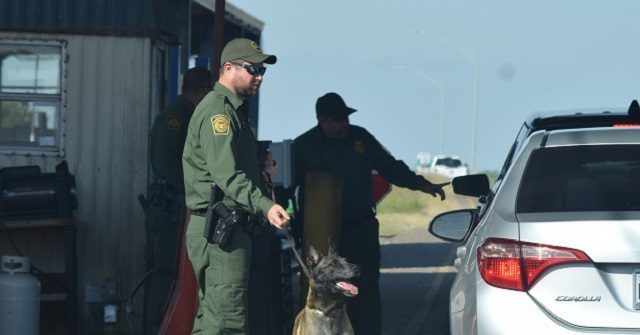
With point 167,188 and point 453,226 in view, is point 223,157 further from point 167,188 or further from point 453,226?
point 167,188

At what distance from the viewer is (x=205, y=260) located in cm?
734

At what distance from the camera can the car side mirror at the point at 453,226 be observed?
766cm

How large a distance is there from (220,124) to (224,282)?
0.80 m

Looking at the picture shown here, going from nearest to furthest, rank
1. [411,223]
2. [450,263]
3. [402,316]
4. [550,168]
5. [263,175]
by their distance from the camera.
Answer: [550,168] < [263,175] < [402,316] < [450,263] < [411,223]

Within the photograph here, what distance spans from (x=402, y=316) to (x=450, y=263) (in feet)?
20.4

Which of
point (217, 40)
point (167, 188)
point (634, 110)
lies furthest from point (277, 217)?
point (217, 40)

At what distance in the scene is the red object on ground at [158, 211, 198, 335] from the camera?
8.45 meters

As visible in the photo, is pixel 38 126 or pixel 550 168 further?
pixel 38 126

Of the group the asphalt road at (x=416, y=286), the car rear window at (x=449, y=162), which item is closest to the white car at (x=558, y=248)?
the asphalt road at (x=416, y=286)

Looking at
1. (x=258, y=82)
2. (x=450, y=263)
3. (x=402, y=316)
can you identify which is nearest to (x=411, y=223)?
(x=450, y=263)

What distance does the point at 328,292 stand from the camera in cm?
788

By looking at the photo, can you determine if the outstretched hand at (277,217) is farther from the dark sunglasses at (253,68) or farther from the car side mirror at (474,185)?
the car side mirror at (474,185)

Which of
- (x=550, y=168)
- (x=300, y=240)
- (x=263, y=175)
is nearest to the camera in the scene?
(x=550, y=168)

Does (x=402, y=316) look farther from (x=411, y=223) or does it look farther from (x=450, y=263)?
(x=411, y=223)
